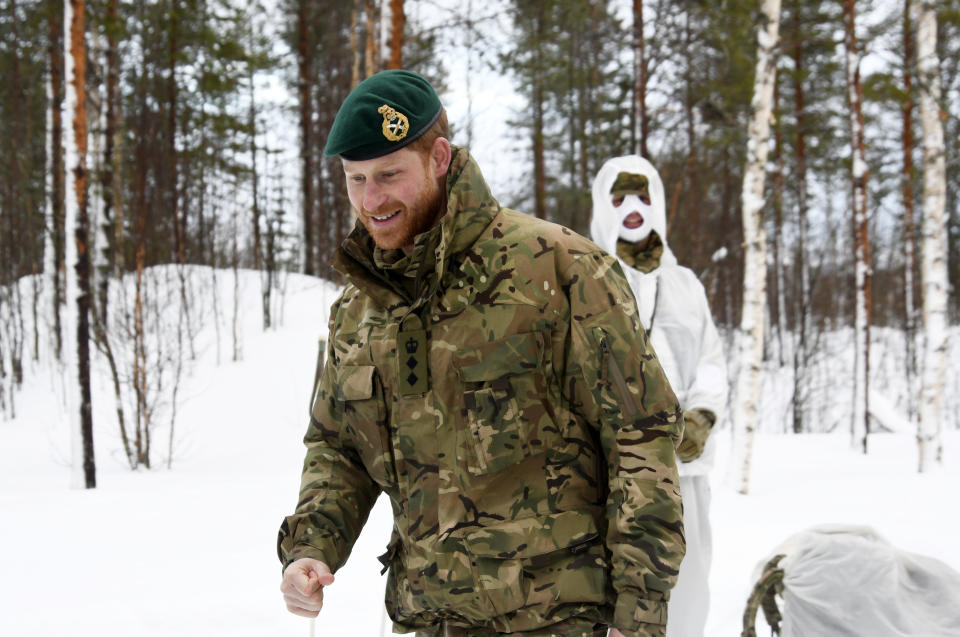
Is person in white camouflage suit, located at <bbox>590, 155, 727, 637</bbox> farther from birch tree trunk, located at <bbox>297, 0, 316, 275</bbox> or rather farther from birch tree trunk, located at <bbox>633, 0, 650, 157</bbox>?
birch tree trunk, located at <bbox>297, 0, 316, 275</bbox>

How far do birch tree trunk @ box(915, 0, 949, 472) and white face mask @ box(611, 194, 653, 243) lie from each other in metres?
7.39

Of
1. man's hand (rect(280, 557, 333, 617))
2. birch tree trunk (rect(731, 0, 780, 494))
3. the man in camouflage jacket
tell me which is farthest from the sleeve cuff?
birch tree trunk (rect(731, 0, 780, 494))

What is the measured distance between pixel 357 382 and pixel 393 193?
15.3 inches

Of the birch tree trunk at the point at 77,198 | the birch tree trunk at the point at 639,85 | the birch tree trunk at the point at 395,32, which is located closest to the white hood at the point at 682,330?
the birch tree trunk at the point at 395,32

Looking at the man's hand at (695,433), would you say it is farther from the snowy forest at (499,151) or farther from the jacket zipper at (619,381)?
the snowy forest at (499,151)

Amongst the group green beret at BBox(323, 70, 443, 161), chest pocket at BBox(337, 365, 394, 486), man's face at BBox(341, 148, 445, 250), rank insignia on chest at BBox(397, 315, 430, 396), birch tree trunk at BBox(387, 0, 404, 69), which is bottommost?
chest pocket at BBox(337, 365, 394, 486)

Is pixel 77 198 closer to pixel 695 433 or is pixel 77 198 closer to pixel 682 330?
pixel 682 330

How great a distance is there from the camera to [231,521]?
6.55 metres

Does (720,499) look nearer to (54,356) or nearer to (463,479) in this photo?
(463,479)

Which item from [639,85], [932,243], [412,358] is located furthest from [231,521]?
[932,243]

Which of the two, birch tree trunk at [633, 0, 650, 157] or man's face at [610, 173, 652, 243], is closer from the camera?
man's face at [610, 173, 652, 243]

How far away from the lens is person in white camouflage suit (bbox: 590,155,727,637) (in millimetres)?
3094

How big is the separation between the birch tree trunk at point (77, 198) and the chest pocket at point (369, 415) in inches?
297

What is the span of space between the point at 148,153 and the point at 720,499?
39.2ft
